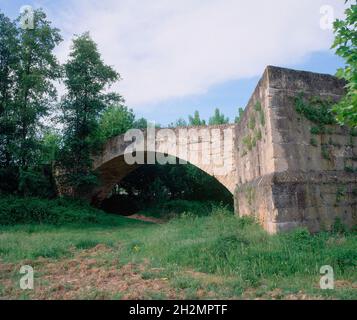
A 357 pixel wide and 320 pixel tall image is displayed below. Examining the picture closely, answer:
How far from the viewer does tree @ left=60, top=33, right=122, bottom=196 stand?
1402 cm

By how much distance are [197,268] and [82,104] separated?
11.3 metres

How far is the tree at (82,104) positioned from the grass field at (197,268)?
26.6 feet

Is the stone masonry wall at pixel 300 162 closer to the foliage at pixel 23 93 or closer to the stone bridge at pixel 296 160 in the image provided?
the stone bridge at pixel 296 160

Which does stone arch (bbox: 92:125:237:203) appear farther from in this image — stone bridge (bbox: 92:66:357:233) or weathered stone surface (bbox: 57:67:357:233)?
weathered stone surface (bbox: 57:67:357:233)

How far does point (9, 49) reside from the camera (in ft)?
43.0

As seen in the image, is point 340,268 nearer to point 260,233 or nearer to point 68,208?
point 260,233

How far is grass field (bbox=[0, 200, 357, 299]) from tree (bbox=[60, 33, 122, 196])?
8.12 m

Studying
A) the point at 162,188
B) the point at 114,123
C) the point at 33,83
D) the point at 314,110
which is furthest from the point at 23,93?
the point at 314,110

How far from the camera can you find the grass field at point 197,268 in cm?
345

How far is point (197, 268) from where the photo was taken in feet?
14.8
